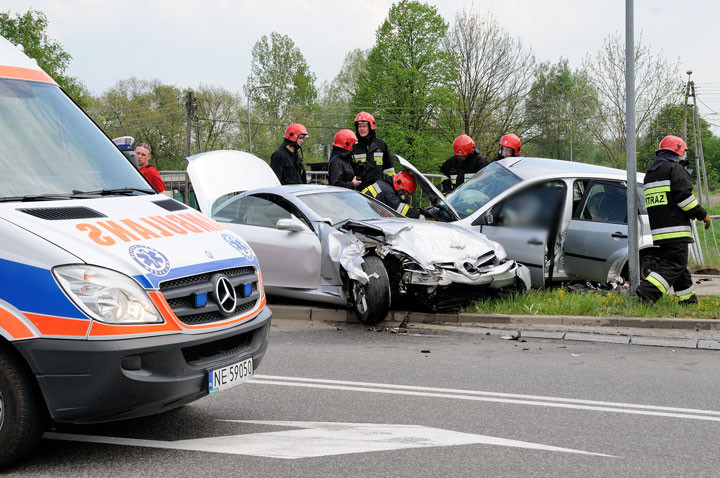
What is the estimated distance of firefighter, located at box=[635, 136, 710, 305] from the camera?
29.1ft

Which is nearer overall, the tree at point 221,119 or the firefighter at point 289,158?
the firefighter at point 289,158

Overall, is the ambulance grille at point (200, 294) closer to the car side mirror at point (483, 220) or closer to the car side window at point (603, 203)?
the car side mirror at point (483, 220)

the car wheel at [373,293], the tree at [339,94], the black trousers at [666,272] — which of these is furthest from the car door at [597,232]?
the tree at [339,94]

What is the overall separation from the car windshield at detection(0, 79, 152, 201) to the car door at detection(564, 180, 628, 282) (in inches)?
254

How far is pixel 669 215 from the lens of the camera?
896 cm

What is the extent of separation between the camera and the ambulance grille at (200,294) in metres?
4.03

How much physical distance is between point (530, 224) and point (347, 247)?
2.60 m

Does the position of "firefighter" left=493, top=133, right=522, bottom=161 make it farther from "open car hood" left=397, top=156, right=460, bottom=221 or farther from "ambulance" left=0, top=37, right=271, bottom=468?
"ambulance" left=0, top=37, right=271, bottom=468

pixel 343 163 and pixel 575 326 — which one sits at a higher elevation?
pixel 343 163

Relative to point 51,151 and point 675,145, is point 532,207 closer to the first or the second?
point 675,145

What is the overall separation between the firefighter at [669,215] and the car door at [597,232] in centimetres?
86

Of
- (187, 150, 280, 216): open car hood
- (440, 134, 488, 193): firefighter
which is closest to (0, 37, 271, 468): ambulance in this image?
(187, 150, 280, 216): open car hood

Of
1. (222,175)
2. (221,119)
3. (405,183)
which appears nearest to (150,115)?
(221,119)

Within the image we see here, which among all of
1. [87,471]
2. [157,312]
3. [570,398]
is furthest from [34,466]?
[570,398]
